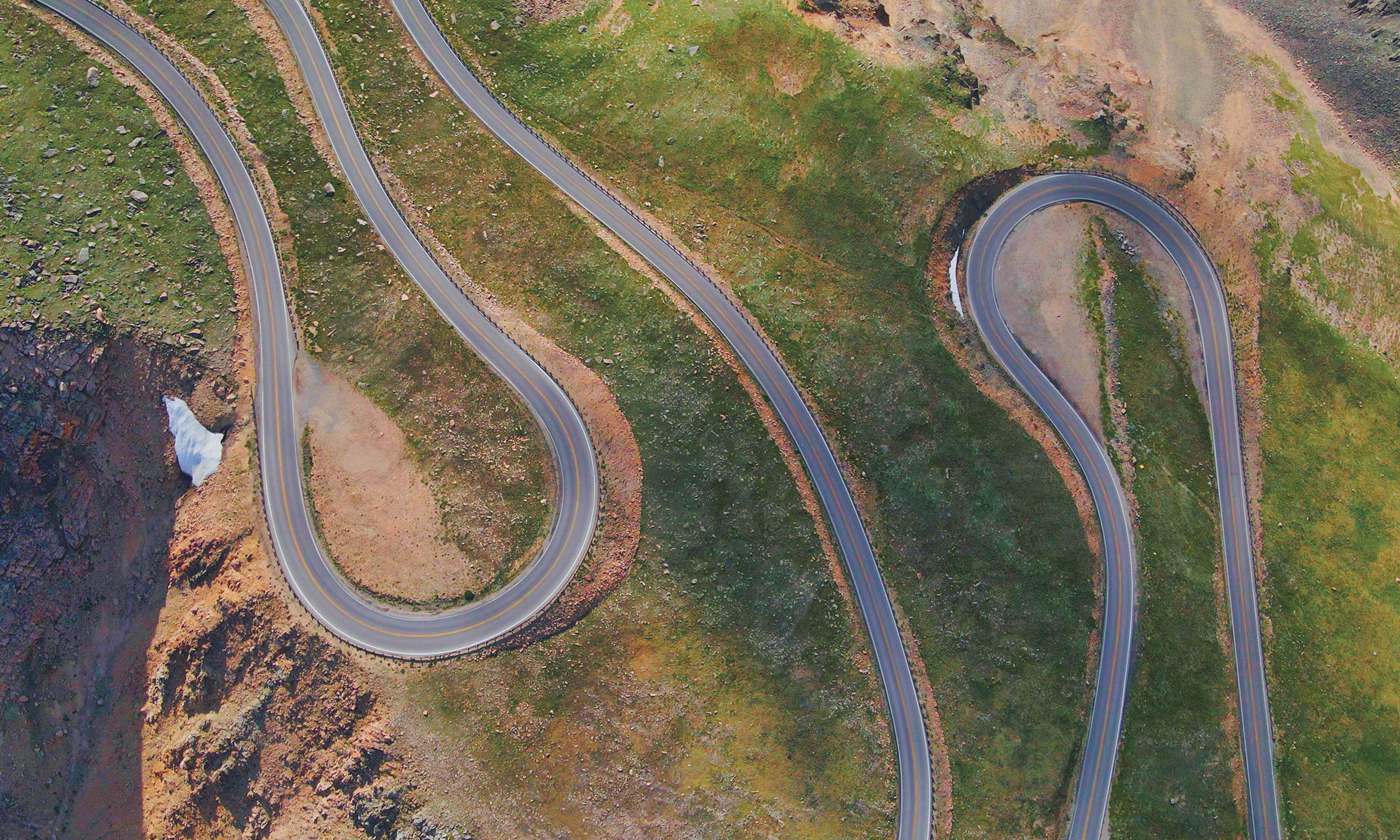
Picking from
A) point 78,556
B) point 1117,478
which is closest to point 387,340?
point 78,556

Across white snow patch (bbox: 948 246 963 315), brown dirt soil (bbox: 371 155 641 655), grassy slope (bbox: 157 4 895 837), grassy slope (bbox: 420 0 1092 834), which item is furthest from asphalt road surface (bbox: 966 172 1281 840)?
Answer: brown dirt soil (bbox: 371 155 641 655)

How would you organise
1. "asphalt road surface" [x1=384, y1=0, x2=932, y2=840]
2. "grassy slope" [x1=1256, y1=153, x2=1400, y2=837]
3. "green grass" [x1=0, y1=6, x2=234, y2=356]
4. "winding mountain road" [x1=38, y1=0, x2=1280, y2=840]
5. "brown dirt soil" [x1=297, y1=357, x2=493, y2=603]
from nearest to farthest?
"green grass" [x1=0, y1=6, x2=234, y2=356]
"brown dirt soil" [x1=297, y1=357, x2=493, y2=603]
"winding mountain road" [x1=38, y1=0, x2=1280, y2=840]
"asphalt road surface" [x1=384, y1=0, x2=932, y2=840]
"grassy slope" [x1=1256, y1=153, x2=1400, y2=837]

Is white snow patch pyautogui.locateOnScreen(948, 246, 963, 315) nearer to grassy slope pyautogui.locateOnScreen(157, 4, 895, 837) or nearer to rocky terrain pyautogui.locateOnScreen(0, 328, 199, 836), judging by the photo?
grassy slope pyautogui.locateOnScreen(157, 4, 895, 837)

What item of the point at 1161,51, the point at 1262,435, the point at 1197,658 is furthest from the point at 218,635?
the point at 1161,51

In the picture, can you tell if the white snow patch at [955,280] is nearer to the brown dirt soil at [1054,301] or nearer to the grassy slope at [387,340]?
the brown dirt soil at [1054,301]

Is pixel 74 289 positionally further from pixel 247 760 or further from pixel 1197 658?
pixel 1197 658

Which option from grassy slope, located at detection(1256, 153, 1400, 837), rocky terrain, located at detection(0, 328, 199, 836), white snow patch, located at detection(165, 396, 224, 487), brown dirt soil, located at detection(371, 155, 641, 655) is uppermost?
grassy slope, located at detection(1256, 153, 1400, 837)
